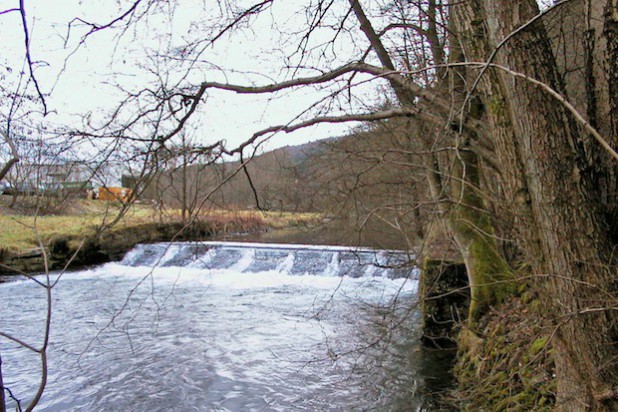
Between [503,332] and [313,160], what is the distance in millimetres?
3045

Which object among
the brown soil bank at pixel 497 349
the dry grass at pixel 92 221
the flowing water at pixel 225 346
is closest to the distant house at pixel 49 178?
the dry grass at pixel 92 221

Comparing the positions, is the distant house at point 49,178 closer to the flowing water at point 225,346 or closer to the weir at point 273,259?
the flowing water at point 225,346

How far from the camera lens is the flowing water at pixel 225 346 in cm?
559

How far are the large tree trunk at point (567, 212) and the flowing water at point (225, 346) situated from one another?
188cm

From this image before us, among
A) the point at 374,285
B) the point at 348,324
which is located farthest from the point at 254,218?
the point at 348,324

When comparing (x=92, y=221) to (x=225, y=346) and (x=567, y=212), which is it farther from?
(x=225, y=346)

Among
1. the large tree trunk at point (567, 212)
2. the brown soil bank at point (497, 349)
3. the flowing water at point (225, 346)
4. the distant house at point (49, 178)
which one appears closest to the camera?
the distant house at point (49, 178)

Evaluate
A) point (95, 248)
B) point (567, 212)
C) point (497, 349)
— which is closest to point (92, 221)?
point (567, 212)

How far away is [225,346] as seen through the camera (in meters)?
7.52

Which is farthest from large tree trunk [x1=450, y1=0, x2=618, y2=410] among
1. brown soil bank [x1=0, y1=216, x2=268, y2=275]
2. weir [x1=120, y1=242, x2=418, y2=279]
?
brown soil bank [x1=0, y1=216, x2=268, y2=275]

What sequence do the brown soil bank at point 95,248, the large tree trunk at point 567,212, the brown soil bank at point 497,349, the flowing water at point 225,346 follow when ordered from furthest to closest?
the brown soil bank at point 95,248
the flowing water at point 225,346
the brown soil bank at point 497,349
the large tree trunk at point 567,212

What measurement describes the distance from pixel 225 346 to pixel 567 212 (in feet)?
19.6

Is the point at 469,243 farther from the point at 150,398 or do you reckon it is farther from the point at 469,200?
the point at 150,398

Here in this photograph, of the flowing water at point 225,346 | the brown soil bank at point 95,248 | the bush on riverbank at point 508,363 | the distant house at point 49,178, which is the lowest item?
the flowing water at point 225,346
